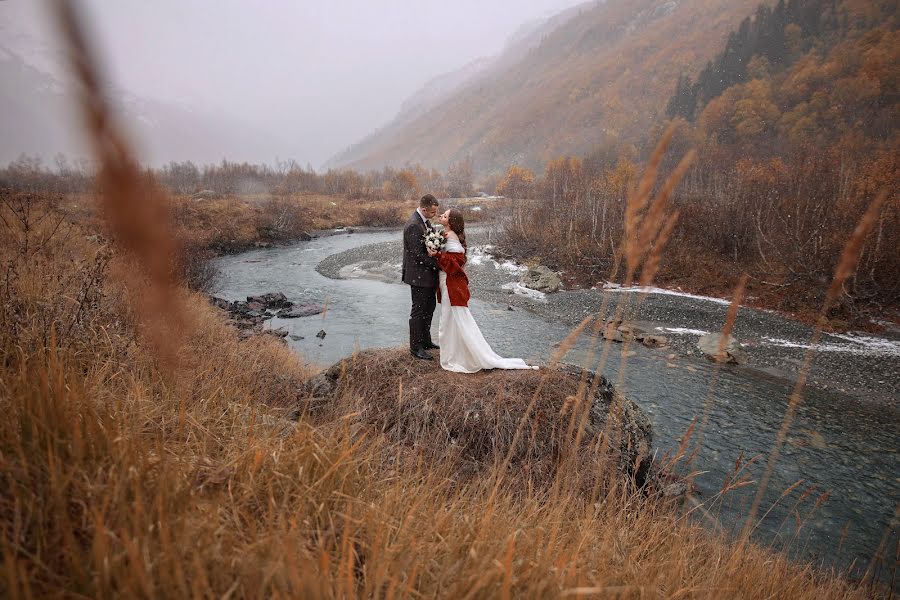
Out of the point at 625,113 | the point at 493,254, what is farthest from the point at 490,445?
the point at 625,113

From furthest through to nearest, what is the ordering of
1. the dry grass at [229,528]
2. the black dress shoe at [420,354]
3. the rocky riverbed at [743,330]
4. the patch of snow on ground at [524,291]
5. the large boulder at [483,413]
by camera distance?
the patch of snow on ground at [524,291]
the rocky riverbed at [743,330]
the black dress shoe at [420,354]
the large boulder at [483,413]
the dry grass at [229,528]

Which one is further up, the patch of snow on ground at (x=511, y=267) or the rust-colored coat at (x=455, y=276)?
the rust-colored coat at (x=455, y=276)

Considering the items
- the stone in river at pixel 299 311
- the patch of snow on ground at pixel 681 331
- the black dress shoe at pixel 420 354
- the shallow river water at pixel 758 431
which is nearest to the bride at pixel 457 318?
the black dress shoe at pixel 420 354

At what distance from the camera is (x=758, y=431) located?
6969 mm

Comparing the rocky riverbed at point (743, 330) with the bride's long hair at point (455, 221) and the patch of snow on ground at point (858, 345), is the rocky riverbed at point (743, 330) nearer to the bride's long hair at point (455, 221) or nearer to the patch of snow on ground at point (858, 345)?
the patch of snow on ground at point (858, 345)

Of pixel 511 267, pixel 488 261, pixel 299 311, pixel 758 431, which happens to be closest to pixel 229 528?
pixel 758 431

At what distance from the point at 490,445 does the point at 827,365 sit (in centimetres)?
956

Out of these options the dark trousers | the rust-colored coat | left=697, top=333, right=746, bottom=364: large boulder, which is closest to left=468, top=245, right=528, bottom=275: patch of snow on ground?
left=697, top=333, right=746, bottom=364: large boulder

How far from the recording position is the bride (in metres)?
5.36

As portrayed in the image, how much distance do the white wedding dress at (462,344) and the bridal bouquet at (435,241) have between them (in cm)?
26

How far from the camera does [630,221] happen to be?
1.96 meters

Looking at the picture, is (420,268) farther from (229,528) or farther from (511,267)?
(511,267)

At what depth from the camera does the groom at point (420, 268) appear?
17.7 ft

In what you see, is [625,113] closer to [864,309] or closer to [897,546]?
[864,309]
